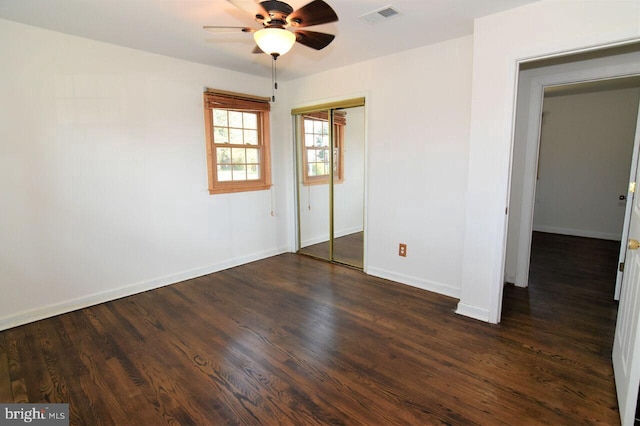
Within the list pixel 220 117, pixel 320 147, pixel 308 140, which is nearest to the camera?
pixel 220 117

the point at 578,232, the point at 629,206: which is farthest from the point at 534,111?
the point at 578,232

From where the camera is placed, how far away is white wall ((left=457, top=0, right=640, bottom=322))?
215 centimetres

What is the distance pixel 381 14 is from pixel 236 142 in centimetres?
244

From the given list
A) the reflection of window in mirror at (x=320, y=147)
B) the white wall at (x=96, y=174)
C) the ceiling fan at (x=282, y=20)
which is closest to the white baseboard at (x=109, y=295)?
the white wall at (x=96, y=174)

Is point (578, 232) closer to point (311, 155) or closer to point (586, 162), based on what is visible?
point (586, 162)

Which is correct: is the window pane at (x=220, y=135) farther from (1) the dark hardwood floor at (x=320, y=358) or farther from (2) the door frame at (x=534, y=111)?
(2) the door frame at (x=534, y=111)

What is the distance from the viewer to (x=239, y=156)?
434 centimetres

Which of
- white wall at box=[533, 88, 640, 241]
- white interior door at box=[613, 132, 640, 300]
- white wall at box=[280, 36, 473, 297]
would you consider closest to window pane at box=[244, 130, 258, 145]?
white wall at box=[280, 36, 473, 297]

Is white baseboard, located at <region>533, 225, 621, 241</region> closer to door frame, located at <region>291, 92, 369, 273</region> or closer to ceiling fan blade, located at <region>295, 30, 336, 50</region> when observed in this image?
door frame, located at <region>291, 92, 369, 273</region>

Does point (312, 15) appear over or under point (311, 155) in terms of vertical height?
over

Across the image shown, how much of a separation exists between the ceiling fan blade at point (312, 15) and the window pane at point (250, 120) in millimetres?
2366

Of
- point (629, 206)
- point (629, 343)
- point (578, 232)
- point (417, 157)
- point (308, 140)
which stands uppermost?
point (308, 140)

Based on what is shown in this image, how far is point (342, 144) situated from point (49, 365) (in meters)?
3.67

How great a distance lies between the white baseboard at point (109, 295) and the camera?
2.83 metres
